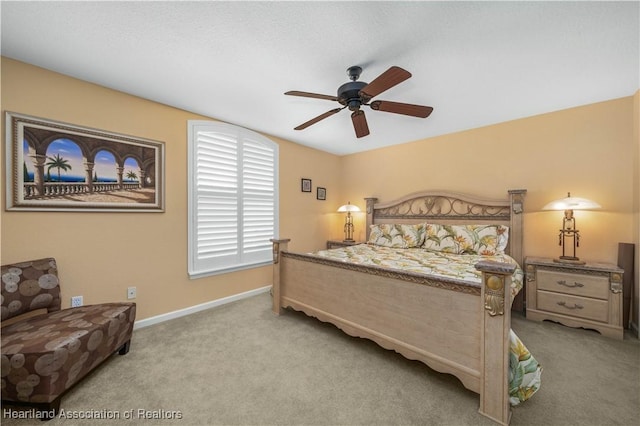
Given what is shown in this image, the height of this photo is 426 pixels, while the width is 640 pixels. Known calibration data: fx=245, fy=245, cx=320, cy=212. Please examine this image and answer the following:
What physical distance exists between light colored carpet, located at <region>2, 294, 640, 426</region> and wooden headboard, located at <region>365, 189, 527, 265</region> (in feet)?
4.02

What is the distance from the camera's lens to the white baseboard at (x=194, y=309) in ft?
8.77

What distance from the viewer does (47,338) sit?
61.5 inches

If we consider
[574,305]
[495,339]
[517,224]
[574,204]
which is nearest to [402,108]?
[495,339]

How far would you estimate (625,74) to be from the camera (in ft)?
7.14

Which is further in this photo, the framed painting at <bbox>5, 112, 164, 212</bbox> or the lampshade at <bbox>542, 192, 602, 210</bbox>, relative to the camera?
the lampshade at <bbox>542, 192, 602, 210</bbox>

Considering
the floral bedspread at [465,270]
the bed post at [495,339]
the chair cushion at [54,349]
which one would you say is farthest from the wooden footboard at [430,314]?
the chair cushion at [54,349]

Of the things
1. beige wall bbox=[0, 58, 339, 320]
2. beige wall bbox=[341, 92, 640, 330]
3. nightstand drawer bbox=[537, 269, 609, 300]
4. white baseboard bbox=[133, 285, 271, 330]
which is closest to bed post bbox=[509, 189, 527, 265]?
beige wall bbox=[341, 92, 640, 330]

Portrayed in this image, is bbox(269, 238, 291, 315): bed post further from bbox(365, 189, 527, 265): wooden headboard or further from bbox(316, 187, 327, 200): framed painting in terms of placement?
bbox(365, 189, 527, 265): wooden headboard

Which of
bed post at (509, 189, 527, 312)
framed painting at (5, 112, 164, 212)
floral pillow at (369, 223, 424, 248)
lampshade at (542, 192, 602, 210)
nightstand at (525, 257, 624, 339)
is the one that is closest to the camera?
framed painting at (5, 112, 164, 212)

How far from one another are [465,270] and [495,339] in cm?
91

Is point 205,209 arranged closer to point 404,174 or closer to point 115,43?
point 115,43

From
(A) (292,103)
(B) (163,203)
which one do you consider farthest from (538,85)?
(B) (163,203)

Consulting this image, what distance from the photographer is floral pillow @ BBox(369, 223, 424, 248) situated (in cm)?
354

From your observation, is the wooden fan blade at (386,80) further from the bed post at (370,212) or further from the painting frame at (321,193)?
the painting frame at (321,193)
